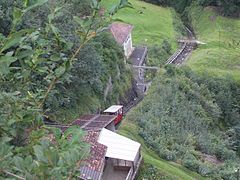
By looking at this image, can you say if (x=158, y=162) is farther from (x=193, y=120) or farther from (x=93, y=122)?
(x=193, y=120)

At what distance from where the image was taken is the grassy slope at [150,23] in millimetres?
56719

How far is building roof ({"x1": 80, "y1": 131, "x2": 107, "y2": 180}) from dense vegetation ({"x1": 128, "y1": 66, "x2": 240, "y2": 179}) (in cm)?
612

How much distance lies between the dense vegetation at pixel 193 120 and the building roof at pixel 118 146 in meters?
4.69

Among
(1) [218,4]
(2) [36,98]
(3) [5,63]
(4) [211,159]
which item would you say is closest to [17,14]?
(3) [5,63]

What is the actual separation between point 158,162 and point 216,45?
3430 centimetres

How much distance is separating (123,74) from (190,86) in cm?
589

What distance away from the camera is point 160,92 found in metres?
35.4

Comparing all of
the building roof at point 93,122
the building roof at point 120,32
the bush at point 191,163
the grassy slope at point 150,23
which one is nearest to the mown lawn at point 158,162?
the bush at point 191,163

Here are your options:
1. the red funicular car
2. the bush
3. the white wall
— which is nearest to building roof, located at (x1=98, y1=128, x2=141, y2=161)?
the bush

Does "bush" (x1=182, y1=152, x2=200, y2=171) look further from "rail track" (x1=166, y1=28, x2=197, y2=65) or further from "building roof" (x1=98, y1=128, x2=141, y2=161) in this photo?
"rail track" (x1=166, y1=28, x2=197, y2=65)

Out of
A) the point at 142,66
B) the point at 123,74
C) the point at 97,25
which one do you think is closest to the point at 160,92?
the point at 123,74

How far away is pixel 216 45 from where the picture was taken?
2196 inches

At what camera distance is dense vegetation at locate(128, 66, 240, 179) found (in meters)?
27.1

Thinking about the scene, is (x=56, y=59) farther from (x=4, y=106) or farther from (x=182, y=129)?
(x=182, y=129)
